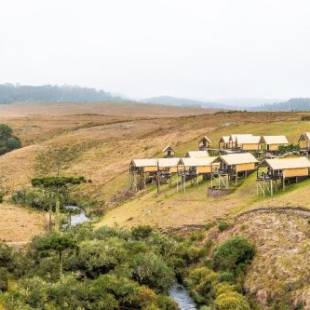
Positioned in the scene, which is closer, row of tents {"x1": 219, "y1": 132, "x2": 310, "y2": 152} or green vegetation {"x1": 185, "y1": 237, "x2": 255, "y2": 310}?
green vegetation {"x1": 185, "y1": 237, "x2": 255, "y2": 310}

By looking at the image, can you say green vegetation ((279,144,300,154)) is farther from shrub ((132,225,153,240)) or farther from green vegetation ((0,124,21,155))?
green vegetation ((0,124,21,155))

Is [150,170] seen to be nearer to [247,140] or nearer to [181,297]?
[247,140]

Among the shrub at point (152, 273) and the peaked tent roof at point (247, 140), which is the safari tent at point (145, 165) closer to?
the peaked tent roof at point (247, 140)

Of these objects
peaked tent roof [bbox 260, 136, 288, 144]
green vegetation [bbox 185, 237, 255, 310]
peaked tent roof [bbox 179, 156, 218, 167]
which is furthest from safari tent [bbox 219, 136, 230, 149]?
green vegetation [bbox 185, 237, 255, 310]

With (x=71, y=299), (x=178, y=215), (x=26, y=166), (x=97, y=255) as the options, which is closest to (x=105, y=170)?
(x=26, y=166)

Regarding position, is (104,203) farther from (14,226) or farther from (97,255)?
(97,255)

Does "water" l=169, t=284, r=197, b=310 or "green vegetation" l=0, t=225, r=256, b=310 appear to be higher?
"green vegetation" l=0, t=225, r=256, b=310
